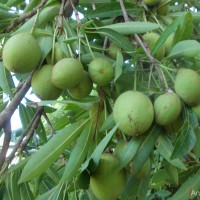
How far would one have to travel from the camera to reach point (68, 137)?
4.61 feet

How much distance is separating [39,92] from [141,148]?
0.36 m

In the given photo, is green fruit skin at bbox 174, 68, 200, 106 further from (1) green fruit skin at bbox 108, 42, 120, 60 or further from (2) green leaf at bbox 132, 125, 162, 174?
(1) green fruit skin at bbox 108, 42, 120, 60

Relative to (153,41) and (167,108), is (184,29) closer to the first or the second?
(153,41)

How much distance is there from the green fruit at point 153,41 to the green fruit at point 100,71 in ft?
0.71

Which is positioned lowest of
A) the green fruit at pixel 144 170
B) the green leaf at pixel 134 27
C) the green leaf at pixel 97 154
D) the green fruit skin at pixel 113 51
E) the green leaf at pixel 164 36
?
the green fruit at pixel 144 170

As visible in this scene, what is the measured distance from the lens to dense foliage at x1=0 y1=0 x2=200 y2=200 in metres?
1.22

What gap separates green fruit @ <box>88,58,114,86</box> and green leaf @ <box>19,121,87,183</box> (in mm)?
201

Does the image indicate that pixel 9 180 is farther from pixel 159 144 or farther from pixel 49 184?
pixel 159 144

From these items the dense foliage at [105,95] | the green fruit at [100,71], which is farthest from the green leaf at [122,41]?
the green fruit at [100,71]

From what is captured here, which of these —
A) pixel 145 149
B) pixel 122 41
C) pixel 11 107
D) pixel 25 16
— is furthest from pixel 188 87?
pixel 25 16

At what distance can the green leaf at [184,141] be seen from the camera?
1.21 m

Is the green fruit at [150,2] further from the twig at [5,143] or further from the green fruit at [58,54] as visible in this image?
the twig at [5,143]

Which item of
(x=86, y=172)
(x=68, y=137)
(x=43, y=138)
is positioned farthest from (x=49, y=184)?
(x=86, y=172)

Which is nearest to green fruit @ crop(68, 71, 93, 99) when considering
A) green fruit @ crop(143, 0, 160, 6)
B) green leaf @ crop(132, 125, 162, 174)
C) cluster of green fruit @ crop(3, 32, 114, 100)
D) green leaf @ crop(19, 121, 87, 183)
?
cluster of green fruit @ crop(3, 32, 114, 100)
